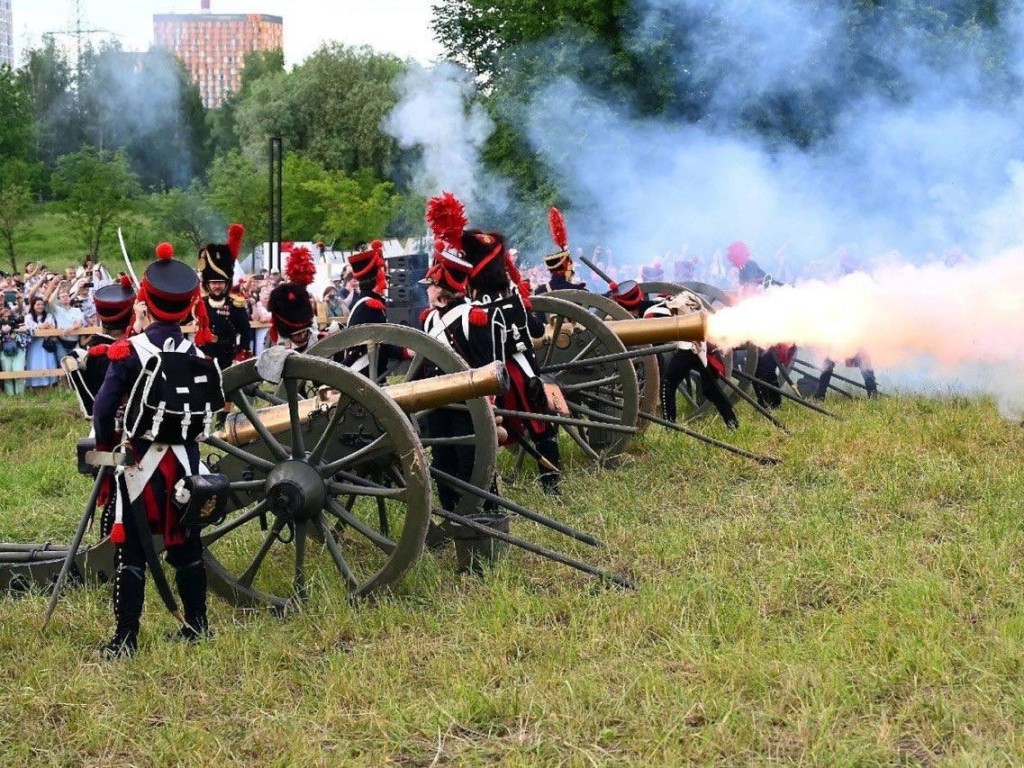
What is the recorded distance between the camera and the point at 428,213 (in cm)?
700

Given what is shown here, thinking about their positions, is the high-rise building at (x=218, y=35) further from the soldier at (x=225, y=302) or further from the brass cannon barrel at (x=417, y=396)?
the brass cannon barrel at (x=417, y=396)

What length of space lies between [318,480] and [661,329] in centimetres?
281

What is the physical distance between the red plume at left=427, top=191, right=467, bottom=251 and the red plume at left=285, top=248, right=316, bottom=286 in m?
1.67

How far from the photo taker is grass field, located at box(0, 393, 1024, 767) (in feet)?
12.8

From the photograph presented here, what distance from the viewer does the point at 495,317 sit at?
6.82 metres

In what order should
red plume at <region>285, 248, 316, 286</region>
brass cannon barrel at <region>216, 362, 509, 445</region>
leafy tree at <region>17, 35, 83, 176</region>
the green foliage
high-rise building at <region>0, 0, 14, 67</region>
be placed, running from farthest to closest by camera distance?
high-rise building at <region>0, 0, 14, 67</region>
the green foliage
leafy tree at <region>17, 35, 83, 176</region>
red plume at <region>285, 248, 316, 286</region>
brass cannon barrel at <region>216, 362, 509, 445</region>

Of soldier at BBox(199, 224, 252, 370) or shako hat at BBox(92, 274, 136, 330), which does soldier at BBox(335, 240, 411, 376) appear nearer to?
soldier at BBox(199, 224, 252, 370)

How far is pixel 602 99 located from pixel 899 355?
28.3 feet

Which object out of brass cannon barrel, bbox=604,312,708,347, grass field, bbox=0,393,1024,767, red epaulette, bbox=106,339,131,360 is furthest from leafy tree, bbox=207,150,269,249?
red epaulette, bbox=106,339,131,360

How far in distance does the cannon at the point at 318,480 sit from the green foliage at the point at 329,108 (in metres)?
33.0

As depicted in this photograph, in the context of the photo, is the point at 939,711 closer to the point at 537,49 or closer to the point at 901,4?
the point at 901,4

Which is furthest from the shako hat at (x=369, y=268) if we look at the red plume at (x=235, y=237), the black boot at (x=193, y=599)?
the black boot at (x=193, y=599)

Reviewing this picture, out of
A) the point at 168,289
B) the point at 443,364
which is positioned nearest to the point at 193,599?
the point at 168,289

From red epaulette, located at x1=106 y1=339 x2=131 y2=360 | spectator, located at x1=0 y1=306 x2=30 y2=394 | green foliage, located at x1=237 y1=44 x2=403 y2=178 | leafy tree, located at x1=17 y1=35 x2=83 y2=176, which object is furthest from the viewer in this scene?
green foliage, located at x1=237 y1=44 x2=403 y2=178
